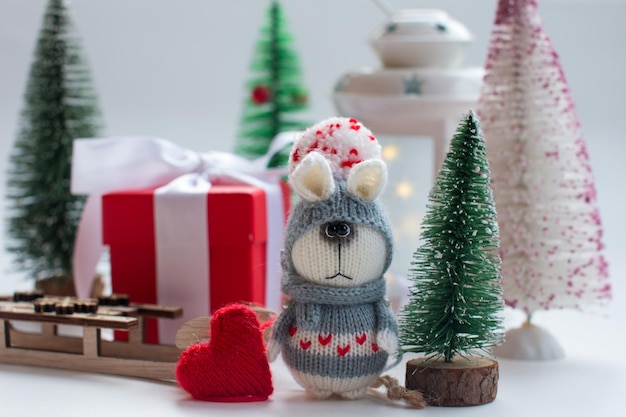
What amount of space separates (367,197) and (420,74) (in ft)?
1.65

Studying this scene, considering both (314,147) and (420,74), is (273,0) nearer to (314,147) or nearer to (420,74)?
(420,74)

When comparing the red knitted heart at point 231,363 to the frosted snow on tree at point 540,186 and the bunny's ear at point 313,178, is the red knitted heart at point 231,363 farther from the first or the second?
the frosted snow on tree at point 540,186

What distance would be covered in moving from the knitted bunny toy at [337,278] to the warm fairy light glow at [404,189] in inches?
17.3

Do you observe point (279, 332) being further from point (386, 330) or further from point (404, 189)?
point (404, 189)

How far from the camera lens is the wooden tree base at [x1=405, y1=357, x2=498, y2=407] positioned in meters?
1.25

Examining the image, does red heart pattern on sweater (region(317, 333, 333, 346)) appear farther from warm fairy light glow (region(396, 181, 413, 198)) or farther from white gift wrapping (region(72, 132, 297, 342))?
warm fairy light glow (region(396, 181, 413, 198))

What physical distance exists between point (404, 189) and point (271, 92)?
0.38 meters

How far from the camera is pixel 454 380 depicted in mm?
1253


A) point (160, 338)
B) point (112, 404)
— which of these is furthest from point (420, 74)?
point (112, 404)

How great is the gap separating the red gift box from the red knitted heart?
0.26m

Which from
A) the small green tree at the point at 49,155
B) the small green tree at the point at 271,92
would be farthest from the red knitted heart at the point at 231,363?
the small green tree at the point at 271,92

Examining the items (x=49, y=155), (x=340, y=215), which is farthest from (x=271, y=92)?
(x=340, y=215)

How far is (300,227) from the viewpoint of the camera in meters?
1.26

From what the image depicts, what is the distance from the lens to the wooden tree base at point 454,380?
125cm
